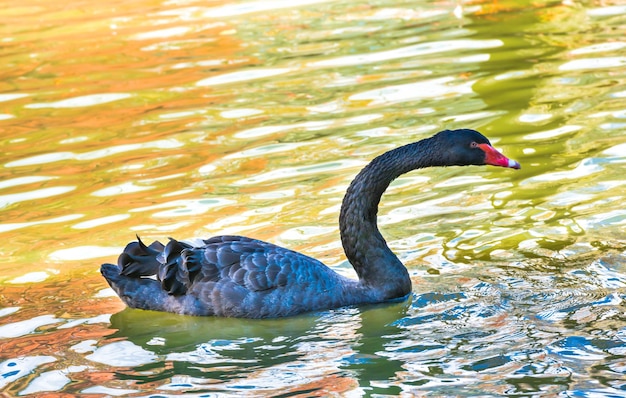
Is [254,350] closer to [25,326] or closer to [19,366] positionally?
[19,366]

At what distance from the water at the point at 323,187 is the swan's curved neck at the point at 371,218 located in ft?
0.87

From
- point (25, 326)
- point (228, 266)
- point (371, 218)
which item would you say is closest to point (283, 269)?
point (228, 266)

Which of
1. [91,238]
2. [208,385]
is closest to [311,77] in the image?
[91,238]

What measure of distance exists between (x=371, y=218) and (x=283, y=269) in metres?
0.70

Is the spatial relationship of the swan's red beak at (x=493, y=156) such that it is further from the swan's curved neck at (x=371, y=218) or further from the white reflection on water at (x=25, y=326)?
the white reflection on water at (x=25, y=326)

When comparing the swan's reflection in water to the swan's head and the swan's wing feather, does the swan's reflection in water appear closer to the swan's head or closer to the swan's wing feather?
the swan's wing feather

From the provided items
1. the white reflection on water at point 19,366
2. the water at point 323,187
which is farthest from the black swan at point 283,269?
the white reflection on water at point 19,366

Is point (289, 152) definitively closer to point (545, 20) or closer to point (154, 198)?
point (154, 198)

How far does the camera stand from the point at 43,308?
6832 mm

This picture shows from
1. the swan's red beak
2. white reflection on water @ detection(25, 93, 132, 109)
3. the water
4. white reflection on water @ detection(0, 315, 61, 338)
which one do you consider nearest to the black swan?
the swan's red beak

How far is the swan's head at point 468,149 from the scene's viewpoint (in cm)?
638

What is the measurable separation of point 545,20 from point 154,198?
24.7ft

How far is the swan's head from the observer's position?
6379mm

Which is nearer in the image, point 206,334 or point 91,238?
point 206,334
